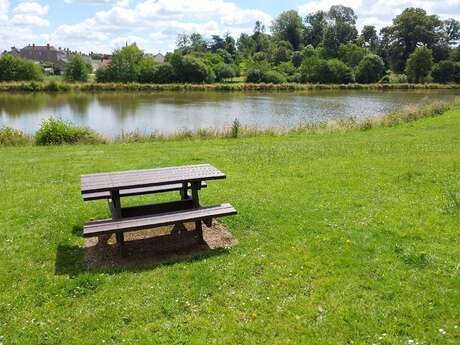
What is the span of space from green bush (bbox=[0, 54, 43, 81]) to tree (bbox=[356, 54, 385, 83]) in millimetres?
61789

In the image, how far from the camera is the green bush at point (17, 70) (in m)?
70.9

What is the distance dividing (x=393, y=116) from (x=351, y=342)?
2171cm

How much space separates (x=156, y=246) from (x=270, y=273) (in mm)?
1934

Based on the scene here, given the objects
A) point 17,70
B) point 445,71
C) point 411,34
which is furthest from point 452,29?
point 17,70

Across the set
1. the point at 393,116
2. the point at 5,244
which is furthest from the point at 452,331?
the point at 393,116

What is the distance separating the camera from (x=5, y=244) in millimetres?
6203

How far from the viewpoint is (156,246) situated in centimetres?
633

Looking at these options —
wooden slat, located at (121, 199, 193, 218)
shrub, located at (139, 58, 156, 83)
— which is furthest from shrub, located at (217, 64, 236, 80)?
wooden slat, located at (121, 199, 193, 218)

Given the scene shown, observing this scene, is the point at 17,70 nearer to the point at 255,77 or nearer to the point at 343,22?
the point at 255,77

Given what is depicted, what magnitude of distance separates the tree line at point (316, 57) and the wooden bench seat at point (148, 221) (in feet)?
247

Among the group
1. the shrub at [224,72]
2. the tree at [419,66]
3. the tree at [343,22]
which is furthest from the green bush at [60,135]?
the tree at [343,22]

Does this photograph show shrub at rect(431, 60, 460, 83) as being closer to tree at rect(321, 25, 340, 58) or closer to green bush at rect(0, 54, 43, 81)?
tree at rect(321, 25, 340, 58)

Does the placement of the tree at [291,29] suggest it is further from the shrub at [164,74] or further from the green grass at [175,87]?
the shrub at [164,74]

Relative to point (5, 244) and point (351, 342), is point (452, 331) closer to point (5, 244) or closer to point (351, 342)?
point (351, 342)
